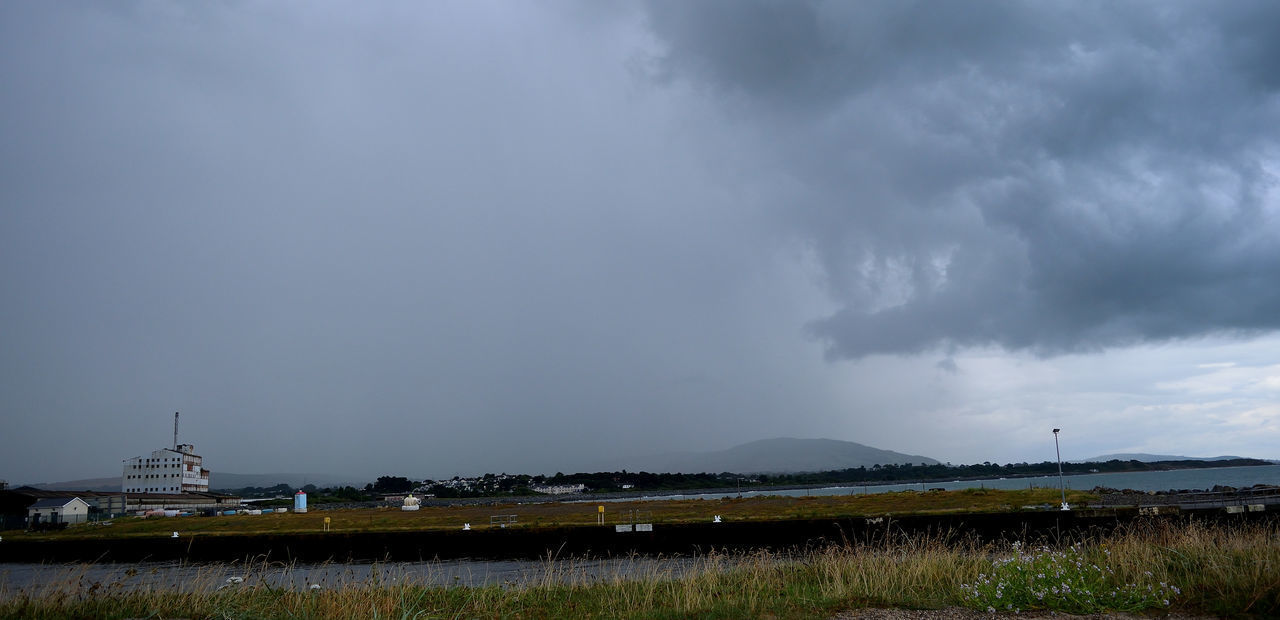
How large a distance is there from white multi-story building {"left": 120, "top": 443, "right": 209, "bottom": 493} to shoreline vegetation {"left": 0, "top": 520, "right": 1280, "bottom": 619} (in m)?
121

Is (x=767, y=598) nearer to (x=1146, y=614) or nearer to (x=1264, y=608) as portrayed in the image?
(x=1146, y=614)


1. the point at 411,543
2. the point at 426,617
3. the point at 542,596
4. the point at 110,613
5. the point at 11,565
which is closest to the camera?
the point at 426,617

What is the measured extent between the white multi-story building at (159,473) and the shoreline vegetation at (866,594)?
12123 cm

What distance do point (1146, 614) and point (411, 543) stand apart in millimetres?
34839

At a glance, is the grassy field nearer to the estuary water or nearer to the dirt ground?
the estuary water

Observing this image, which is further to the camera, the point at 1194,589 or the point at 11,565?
the point at 11,565

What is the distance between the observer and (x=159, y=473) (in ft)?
380

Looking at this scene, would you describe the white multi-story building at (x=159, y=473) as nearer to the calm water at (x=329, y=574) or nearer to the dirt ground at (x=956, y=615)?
the calm water at (x=329, y=574)

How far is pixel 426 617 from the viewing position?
341 inches

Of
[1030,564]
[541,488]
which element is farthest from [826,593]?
[541,488]

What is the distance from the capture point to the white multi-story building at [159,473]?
114688mm

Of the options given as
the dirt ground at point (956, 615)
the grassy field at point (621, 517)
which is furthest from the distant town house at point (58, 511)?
the dirt ground at point (956, 615)

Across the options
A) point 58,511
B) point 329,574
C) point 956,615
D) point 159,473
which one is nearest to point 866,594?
point 956,615

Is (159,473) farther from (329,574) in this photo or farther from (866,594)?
(866,594)
